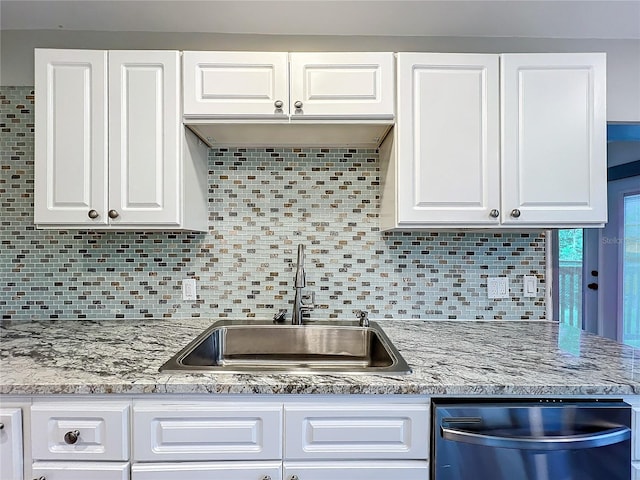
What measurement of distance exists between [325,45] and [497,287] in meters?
1.53

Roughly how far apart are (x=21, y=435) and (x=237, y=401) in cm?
66

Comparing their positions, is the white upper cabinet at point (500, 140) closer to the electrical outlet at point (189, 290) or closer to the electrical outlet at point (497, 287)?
the electrical outlet at point (497, 287)

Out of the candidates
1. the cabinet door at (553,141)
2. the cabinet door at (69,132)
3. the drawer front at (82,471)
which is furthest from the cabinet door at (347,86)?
the drawer front at (82,471)

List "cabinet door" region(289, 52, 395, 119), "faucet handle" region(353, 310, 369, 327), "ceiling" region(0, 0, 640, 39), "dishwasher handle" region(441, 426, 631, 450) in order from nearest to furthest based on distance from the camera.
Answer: "dishwasher handle" region(441, 426, 631, 450) → "cabinet door" region(289, 52, 395, 119) → "ceiling" region(0, 0, 640, 39) → "faucet handle" region(353, 310, 369, 327)

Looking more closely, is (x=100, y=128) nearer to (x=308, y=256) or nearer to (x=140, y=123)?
(x=140, y=123)

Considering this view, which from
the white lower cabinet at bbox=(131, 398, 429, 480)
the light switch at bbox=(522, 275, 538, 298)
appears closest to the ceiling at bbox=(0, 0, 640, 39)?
the light switch at bbox=(522, 275, 538, 298)

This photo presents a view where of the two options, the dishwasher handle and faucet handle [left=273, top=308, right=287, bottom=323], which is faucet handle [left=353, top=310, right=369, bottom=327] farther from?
the dishwasher handle

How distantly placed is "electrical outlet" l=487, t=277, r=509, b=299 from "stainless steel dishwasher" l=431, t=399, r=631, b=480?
2.72 ft

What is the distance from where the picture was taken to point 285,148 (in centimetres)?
185

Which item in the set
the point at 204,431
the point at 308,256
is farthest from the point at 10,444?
the point at 308,256

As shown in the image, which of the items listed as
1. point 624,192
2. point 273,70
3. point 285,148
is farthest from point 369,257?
point 624,192

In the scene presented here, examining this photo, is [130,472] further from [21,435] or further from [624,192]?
[624,192]

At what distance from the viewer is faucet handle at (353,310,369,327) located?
1724 millimetres

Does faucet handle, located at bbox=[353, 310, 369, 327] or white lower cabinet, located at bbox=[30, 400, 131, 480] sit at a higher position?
faucet handle, located at bbox=[353, 310, 369, 327]
